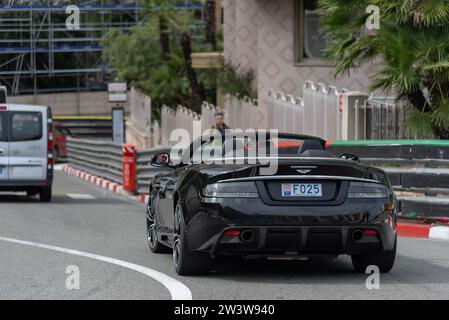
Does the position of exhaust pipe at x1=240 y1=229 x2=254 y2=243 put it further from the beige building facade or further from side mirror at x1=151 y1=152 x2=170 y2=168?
the beige building facade

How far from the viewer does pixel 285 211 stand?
9.52 meters

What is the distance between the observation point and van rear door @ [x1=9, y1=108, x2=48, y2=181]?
21984mm

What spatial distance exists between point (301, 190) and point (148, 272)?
173cm

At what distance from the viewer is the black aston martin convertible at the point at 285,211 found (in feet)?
31.2

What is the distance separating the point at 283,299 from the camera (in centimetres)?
870

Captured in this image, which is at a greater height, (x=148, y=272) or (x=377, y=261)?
(x=377, y=261)

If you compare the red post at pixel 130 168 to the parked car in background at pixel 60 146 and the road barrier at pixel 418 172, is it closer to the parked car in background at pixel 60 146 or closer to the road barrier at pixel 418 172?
the road barrier at pixel 418 172

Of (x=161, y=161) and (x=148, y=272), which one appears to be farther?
(x=161, y=161)

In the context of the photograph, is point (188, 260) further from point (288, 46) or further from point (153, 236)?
point (288, 46)

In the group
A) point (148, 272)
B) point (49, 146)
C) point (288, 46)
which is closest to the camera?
point (148, 272)

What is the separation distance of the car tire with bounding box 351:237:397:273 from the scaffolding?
12724mm

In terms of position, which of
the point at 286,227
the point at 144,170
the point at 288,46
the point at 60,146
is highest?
the point at 288,46

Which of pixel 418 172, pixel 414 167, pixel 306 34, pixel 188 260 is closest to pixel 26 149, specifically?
pixel 414 167
